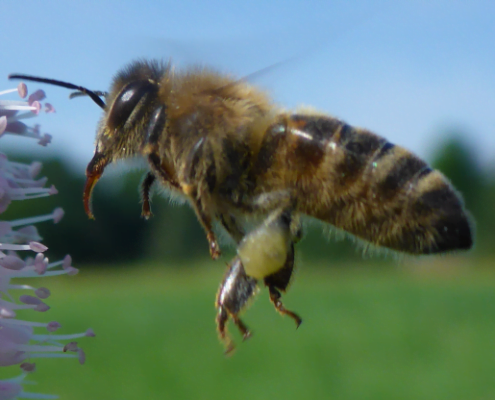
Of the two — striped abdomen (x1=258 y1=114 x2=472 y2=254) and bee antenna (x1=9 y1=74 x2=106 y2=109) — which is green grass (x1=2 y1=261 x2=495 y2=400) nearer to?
bee antenna (x1=9 y1=74 x2=106 y2=109)

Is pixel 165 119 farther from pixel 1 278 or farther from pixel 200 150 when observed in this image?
pixel 1 278

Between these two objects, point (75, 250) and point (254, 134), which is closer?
point (254, 134)

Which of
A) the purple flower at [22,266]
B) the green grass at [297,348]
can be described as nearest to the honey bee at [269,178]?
the purple flower at [22,266]

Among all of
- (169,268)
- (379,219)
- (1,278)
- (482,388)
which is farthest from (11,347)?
(169,268)

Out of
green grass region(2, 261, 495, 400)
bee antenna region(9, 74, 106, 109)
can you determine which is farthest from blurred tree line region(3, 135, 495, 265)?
bee antenna region(9, 74, 106, 109)

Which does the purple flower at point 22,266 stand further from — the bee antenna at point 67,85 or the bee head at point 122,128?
the bee head at point 122,128
